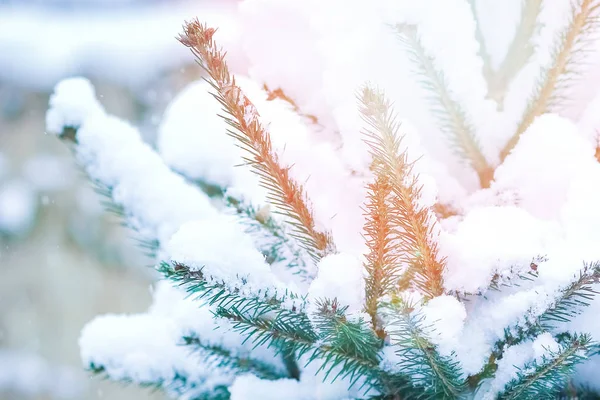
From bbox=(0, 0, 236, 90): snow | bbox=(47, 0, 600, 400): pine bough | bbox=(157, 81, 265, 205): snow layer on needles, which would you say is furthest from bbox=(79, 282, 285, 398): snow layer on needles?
bbox=(0, 0, 236, 90): snow

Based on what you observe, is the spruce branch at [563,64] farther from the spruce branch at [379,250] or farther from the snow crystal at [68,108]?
the snow crystal at [68,108]

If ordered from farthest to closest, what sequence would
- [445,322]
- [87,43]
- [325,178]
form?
[87,43] → [325,178] → [445,322]

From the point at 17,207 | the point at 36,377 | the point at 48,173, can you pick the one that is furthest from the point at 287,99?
the point at 36,377

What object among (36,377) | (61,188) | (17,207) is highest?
(61,188)

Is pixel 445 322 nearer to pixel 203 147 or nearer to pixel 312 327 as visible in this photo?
pixel 312 327

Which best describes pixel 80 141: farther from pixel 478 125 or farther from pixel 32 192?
pixel 32 192

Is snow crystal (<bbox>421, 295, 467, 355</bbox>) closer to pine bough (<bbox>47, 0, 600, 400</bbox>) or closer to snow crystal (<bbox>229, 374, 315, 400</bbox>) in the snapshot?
pine bough (<bbox>47, 0, 600, 400</bbox>)
